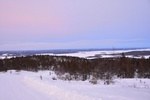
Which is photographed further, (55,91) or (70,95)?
(55,91)

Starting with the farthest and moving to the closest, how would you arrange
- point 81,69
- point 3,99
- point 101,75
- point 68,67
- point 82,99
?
point 68,67, point 81,69, point 101,75, point 3,99, point 82,99

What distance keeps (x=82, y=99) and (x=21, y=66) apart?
3129 cm

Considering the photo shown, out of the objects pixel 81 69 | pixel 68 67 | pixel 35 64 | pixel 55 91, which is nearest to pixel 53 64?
pixel 35 64

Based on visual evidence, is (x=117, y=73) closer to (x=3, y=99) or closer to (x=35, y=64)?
(x=3, y=99)

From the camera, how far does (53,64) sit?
38.0 metres

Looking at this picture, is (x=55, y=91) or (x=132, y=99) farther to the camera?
(x=55, y=91)

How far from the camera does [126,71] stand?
924 inches

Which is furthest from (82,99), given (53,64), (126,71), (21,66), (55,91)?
(21,66)

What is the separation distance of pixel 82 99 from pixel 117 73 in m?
15.0

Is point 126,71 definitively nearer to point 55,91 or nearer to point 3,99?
point 55,91

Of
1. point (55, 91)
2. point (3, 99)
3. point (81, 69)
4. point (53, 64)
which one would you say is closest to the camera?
point (3, 99)

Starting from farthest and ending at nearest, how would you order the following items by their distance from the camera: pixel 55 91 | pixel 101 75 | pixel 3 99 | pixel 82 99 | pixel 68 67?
pixel 68 67
pixel 101 75
pixel 55 91
pixel 3 99
pixel 82 99

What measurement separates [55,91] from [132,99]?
419 centimetres

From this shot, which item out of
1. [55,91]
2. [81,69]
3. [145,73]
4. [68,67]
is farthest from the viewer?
[68,67]
